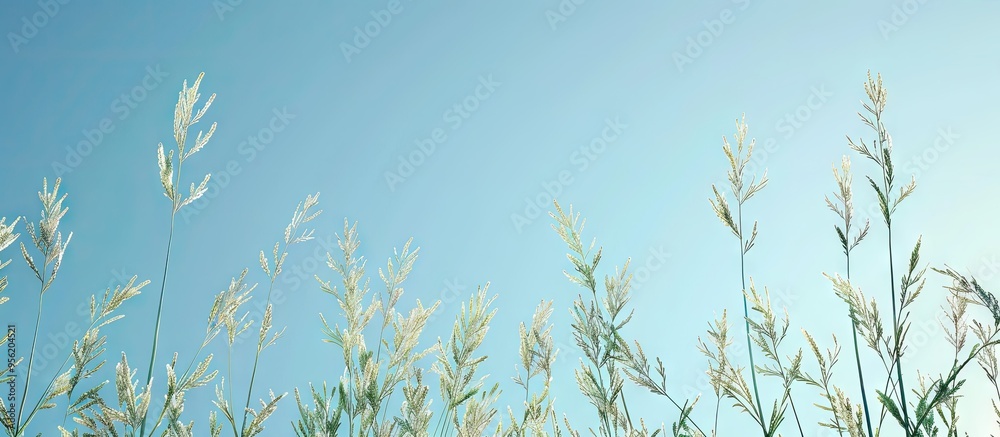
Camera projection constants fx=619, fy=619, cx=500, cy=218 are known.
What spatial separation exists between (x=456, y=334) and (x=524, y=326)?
15.2 inches

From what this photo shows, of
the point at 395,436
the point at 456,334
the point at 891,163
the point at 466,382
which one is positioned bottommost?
the point at 395,436

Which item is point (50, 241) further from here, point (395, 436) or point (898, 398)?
point (898, 398)

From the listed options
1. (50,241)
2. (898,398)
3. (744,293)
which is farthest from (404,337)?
(898,398)

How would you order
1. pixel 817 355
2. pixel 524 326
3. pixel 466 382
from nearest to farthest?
pixel 817 355 → pixel 466 382 → pixel 524 326

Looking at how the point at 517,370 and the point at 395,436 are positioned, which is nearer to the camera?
the point at 395,436

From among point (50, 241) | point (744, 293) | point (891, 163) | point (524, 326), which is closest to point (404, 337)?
point (524, 326)

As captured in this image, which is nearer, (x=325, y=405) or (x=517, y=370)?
(x=325, y=405)

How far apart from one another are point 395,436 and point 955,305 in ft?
5.13

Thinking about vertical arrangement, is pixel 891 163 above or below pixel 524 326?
above

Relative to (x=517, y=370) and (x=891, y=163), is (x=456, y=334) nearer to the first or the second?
(x=517, y=370)

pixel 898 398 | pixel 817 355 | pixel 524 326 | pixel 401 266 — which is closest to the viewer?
pixel 898 398

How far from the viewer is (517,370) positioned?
2.32 metres

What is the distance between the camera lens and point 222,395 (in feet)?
5.90

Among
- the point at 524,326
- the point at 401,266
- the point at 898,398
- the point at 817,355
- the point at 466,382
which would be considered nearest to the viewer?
the point at 898,398
